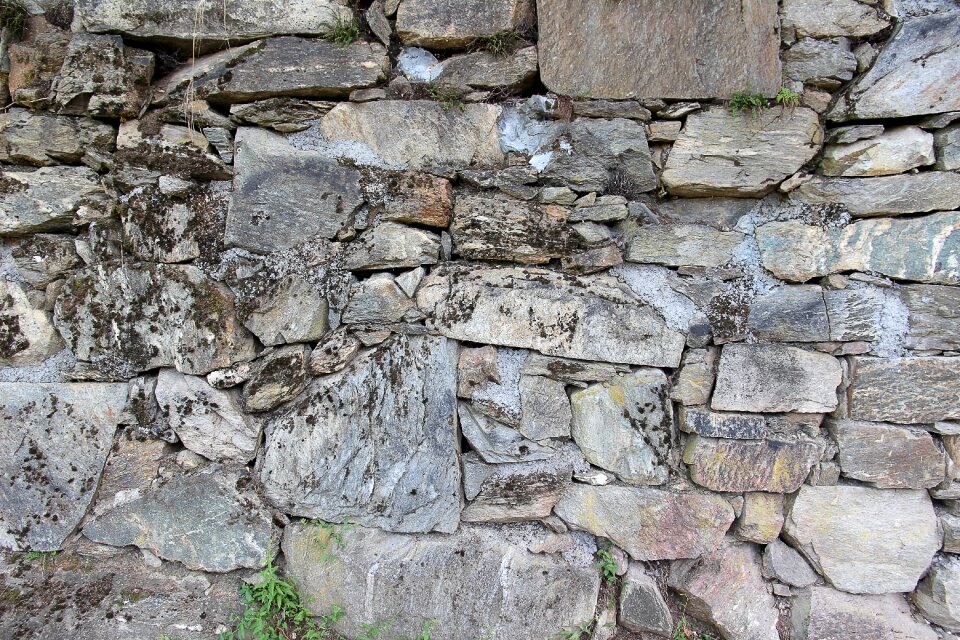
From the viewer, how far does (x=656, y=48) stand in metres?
2.15

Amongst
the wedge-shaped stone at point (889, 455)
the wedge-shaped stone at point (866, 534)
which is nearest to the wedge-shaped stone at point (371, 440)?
the wedge-shaped stone at point (866, 534)

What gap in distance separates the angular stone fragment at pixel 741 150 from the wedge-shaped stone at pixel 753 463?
115 cm

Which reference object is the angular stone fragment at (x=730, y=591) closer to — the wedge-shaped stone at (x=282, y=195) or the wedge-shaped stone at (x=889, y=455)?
the wedge-shaped stone at (x=889, y=455)

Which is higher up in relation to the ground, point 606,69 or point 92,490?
point 606,69

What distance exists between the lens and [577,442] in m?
2.29

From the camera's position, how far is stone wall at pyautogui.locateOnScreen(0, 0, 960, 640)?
218 centimetres

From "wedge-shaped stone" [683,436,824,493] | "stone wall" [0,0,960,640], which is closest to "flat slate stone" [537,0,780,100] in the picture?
"stone wall" [0,0,960,640]

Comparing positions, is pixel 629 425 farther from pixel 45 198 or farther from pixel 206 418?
pixel 45 198

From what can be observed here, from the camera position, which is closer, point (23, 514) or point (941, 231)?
point (941, 231)

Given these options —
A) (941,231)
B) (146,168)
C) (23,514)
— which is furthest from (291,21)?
(941,231)

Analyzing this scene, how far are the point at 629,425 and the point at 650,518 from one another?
447 mm

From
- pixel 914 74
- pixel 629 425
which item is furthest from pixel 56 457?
pixel 914 74

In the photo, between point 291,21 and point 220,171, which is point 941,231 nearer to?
point 291,21

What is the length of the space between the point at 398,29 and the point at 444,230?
35.8 inches
